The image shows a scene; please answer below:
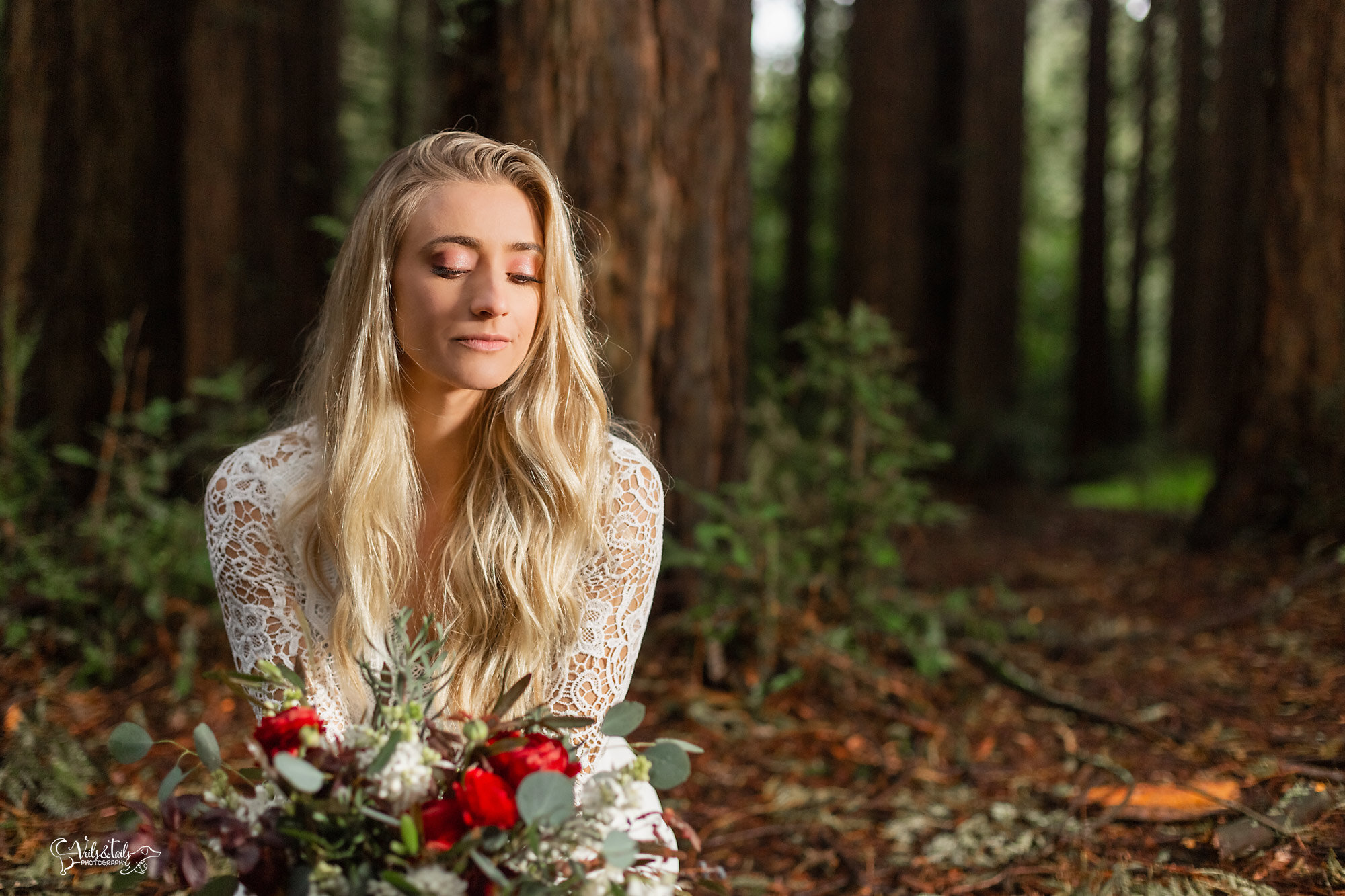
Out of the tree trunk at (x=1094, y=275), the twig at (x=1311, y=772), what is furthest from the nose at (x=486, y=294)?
the tree trunk at (x=1094, y=275)

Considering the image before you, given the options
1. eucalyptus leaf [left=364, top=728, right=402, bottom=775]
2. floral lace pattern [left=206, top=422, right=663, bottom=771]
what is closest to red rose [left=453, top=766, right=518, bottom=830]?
eucalyptus leaf [left=364, top=728, right=402, bottom=775]

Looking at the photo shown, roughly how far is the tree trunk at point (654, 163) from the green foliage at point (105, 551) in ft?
4.59

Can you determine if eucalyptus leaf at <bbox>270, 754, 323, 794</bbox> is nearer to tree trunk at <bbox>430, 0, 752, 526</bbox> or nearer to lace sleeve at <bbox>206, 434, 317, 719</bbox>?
lace sleeve at <bbox>206, 434, 317, 719</bbox>

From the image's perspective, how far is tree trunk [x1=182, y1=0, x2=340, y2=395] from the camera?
4723mm

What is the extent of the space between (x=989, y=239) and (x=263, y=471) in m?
8.70

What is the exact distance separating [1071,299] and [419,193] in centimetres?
1896

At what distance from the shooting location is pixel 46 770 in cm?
254

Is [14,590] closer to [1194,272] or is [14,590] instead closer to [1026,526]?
[1026,526]

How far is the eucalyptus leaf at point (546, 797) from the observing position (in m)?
1.26

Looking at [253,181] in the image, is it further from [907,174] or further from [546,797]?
[907,174]

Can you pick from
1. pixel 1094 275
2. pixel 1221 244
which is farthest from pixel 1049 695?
pixel 1094 275

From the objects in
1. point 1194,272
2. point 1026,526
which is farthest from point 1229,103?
point 1026,526

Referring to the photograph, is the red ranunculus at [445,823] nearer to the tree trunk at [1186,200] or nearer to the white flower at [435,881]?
the white flower at [435,881]

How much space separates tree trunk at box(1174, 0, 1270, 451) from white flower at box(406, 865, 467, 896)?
4.75 meters
